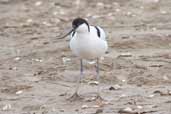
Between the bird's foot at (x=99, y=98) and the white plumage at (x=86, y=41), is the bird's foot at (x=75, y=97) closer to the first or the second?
the white plumage at (x=86, y=41)

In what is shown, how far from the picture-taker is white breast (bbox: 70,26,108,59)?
7.81 meters

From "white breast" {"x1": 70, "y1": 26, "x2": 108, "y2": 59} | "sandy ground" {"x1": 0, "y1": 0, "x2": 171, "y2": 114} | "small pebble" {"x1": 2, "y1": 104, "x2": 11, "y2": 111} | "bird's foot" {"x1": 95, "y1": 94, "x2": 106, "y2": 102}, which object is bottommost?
"sandy ground" {"x1": 0, "y1": 0, "x2": 171, "y2": 114}

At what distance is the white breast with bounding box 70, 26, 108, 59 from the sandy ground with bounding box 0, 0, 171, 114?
46 centimetres

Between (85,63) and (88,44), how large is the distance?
5.10ft

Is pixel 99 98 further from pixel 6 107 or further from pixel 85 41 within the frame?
pixel 6 107

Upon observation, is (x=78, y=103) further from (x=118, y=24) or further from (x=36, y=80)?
(x=118, y=24)

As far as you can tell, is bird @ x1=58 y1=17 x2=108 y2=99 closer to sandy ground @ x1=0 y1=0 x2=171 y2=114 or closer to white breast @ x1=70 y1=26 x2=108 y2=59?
white breast @ x1=70 y1=26 x2=108 y2=59

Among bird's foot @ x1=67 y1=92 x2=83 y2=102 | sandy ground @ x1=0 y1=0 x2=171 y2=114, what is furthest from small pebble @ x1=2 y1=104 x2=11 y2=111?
bird's foot @ x1=67 y1=92 x2=83 y2=102

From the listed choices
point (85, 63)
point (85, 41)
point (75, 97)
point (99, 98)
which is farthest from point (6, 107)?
point (85, 63)

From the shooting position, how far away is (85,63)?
30.7 ft

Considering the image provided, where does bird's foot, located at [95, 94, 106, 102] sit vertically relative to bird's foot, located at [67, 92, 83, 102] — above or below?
above

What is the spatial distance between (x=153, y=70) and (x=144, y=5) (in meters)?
4.88

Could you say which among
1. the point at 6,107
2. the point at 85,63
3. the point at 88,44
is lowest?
the point at 85,63

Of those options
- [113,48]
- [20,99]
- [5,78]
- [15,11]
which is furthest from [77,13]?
[20,99]
